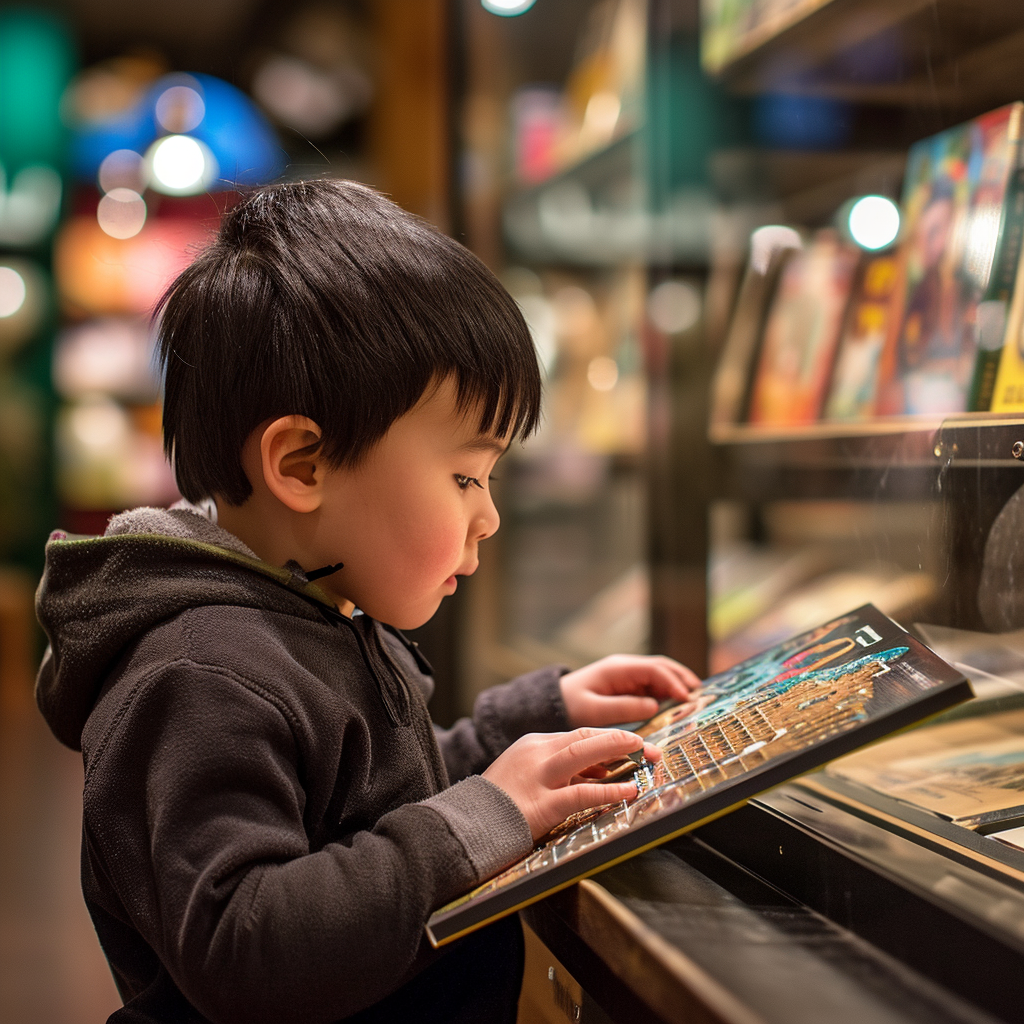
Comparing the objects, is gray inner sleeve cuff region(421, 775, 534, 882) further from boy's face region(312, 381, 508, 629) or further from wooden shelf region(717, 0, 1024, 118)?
wooden shelf region(717, 0, 1024, 118)

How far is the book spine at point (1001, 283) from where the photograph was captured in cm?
96

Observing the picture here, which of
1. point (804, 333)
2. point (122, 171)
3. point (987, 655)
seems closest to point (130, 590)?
point (987, 655)

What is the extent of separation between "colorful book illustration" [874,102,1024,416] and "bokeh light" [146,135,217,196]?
11.1 feet

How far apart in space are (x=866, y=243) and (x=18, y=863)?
239cm

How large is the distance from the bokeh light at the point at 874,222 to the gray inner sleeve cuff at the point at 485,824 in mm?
941

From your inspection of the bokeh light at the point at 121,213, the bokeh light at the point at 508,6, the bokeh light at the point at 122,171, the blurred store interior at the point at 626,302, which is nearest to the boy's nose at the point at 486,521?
the blurred store interior at the point at 626,302

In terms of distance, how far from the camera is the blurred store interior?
1.06 m

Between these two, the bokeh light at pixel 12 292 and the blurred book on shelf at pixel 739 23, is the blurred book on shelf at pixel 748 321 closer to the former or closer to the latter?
the blurred book on shelf at pixel 739 23

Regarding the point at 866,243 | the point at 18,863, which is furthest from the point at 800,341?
the point at 18,863

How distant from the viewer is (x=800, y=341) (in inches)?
63.7

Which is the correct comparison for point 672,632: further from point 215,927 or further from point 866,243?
point 215,927

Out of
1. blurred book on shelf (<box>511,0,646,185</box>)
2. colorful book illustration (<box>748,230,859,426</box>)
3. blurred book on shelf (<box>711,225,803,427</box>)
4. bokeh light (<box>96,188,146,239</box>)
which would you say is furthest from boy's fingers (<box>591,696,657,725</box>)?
bokeh light (<box>96,188,146,239</box>)

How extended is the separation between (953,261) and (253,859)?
896 millimetres

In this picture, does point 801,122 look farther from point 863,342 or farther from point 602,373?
point 602,373
